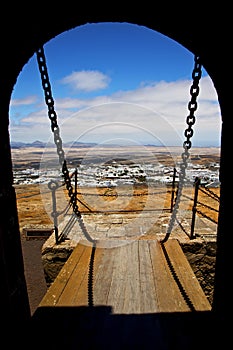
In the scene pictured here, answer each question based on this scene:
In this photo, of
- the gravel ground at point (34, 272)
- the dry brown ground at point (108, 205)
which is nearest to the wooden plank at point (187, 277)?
the gravel ground at point (34, 272)

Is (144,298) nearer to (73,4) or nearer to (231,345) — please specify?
(231,345)

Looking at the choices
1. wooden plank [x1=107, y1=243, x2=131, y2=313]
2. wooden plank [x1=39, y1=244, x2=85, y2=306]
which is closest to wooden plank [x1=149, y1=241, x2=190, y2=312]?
wooden plank [x1=107, y1=243, x2=131, y2=313]

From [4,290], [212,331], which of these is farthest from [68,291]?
[212,331]

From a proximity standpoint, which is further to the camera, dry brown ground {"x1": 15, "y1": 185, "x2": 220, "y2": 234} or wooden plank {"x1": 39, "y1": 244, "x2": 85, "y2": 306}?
dry brown ground {"x1": 15, "y1": 185, "x2": 220, "y2": 234}

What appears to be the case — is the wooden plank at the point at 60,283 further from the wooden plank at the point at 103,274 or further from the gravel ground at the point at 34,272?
the gravel ground at the point at 34,272

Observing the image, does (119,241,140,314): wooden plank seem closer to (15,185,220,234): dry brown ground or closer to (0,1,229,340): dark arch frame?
(0,1,229,340): dark arch frame

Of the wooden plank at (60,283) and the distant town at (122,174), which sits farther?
the distant town at (122,174)

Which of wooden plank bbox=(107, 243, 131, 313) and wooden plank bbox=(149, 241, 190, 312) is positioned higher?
wooden plank bbox=(149, 241, 190, 312)

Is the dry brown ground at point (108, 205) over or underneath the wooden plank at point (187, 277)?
underneath
